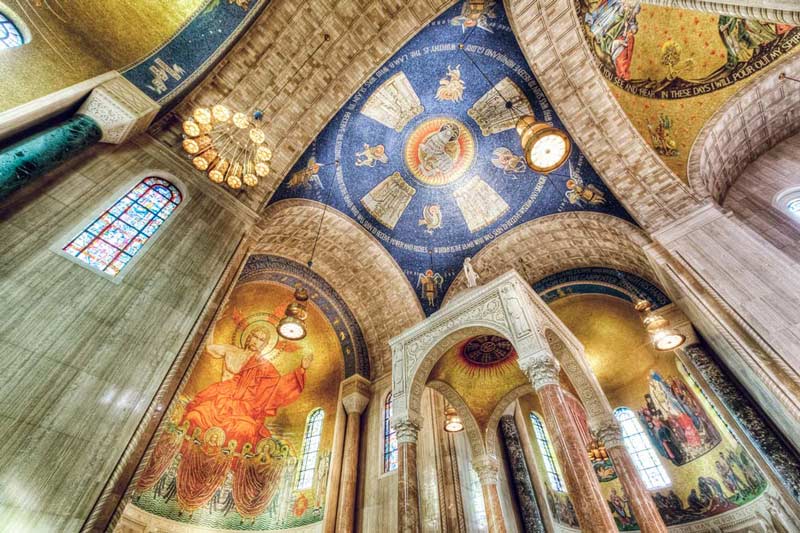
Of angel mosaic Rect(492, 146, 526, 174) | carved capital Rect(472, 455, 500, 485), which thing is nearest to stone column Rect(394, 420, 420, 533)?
carved capital Rect(472, 455, 500, 485)

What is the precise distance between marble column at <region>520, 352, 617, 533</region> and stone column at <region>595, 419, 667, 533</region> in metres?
1.73

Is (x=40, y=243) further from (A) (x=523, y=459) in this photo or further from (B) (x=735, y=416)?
(B) (x=735, y=416)

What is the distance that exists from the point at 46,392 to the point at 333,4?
346 inches

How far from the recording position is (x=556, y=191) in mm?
10016

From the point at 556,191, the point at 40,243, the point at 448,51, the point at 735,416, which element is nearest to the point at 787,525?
→ the point at 735,416

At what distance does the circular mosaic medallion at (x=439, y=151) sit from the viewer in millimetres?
10414

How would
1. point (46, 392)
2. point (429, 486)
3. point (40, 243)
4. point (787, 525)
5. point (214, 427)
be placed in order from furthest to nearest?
point (214, 427) < point (429, 486) < point (787, 525) < point (40, 243) < point (46, 392)

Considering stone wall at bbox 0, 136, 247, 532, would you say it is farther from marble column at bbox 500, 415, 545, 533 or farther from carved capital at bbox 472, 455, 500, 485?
marble column at bbox 500, 415, 545, 533

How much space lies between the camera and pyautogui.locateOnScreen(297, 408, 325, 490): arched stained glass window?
11242 millimetres

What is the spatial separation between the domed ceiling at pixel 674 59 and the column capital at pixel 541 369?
19.3ft

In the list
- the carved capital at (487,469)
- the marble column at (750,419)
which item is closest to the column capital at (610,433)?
the marble column at (750,419)

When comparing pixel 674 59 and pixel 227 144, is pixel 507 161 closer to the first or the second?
pixel 674 59

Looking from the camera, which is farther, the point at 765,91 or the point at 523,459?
the point at 523,459

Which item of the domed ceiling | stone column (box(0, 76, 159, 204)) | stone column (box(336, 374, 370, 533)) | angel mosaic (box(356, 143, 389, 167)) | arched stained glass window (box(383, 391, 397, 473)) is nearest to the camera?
stone column (box(0, 76, 159, 204))
